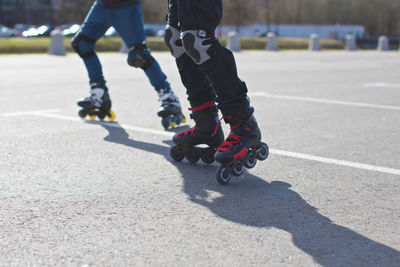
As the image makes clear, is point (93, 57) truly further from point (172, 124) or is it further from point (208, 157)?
point (208, 157)

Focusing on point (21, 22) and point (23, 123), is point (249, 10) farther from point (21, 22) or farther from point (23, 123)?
point (23, 123)

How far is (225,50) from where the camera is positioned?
11.8 ft

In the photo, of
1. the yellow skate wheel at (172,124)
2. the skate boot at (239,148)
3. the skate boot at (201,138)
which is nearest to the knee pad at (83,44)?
the yellow skate wheel at (172,124)

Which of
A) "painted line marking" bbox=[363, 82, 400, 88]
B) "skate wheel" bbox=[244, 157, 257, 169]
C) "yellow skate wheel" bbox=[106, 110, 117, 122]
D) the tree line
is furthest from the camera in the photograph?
the tree line

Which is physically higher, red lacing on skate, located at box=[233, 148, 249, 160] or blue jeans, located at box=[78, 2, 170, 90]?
blue jeans, located at box=[78, 2, 170, 90]

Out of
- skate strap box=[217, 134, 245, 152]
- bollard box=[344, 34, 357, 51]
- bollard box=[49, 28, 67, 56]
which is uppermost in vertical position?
skate strap box=[217, 134, 245, 152]

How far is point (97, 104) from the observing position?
559cm

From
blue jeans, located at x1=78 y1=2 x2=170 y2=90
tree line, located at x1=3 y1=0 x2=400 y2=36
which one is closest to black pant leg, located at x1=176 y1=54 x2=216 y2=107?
blue jeans, located at x1=78 y1=2 x2=170 y2=90

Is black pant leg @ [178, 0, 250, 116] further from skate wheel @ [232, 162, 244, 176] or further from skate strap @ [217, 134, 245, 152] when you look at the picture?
skate wheel @ [232, 162, 244, 176]

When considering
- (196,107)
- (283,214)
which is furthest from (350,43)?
(283,214)

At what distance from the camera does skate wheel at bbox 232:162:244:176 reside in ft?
11.5

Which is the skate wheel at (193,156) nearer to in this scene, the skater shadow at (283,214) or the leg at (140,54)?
the skater shadow at (283,214)

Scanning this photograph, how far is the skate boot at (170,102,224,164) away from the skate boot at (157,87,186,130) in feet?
4.32

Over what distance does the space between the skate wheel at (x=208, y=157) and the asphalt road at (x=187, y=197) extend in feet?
0.21
